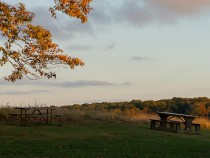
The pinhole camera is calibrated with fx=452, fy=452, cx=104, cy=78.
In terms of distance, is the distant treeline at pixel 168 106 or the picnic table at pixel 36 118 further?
the distant treeline at pixel 168 106

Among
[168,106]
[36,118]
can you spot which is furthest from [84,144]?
[168,106]

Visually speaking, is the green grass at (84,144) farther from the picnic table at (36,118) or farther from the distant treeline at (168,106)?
the distant treeline at (168,106)

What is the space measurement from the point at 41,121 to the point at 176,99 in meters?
38.5

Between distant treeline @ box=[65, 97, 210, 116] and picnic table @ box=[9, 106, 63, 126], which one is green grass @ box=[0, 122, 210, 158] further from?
distant treeline @ box=[65, 97, 210, 116]

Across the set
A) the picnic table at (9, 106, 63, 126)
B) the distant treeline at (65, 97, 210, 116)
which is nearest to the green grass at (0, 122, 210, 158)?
the picnic table at (9, 106, 63, 126)

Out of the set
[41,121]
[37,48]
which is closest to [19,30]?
[37,48]

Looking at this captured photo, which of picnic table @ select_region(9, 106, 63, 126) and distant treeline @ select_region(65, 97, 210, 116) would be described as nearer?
picnic table @ select_region(9, 106, 63, 126)

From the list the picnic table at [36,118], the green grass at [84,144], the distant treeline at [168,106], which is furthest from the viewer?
the distant treeline at [168,106]

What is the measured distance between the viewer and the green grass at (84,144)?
11.7 metres

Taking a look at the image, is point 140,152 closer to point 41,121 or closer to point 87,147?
→ point 87,147

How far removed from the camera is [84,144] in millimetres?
13961

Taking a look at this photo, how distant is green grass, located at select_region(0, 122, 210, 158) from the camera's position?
11.7 m

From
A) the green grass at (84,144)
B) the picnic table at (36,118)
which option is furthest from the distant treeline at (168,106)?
the green grass at (84,144)

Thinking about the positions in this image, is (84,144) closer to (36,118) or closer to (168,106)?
(36,118)
